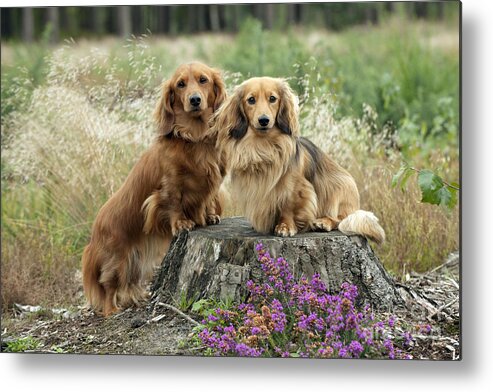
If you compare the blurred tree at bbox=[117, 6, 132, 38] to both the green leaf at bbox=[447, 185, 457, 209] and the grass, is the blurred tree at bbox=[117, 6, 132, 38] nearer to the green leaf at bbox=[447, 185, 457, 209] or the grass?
the grass

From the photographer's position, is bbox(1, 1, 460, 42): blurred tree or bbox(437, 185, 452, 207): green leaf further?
bbox(1, 1, 460, 42): blurred tree

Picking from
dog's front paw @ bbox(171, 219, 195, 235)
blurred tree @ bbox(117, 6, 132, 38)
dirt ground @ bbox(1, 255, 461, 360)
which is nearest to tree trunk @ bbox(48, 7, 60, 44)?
blurred tree @ bbox(117, 6, 132, 38)

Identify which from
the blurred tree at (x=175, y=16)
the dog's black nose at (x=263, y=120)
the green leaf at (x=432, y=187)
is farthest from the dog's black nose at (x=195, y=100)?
the green leaf at (x=432, y=187)

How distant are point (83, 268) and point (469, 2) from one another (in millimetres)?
2414

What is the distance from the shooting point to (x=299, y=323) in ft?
15.6

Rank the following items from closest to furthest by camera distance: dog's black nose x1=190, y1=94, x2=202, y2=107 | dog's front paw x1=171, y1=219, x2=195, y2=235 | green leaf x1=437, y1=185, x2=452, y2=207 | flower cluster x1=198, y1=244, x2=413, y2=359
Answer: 1. green leaf x1=437, y1=185, x2=452, y2=207
2. flower cluster x1=198, y1=244, x2=413, y2=359
3. dog's black nose x1=190, y1=94, x2=202, y2=107
4. dog's front paw x1=171, y1=219, x2=195, y2=235

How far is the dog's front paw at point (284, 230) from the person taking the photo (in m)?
4.78

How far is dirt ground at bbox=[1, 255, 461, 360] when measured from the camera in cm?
481

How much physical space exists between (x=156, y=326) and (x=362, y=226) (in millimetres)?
1157

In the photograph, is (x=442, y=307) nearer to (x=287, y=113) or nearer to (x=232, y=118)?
(x=287, y=113)

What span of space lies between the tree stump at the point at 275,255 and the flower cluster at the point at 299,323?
0.04m

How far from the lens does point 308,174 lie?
4.90 meters

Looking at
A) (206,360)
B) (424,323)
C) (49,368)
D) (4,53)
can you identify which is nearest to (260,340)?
(206,360)

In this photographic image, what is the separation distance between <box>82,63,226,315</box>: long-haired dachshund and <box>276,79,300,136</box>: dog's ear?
1.20 ft
